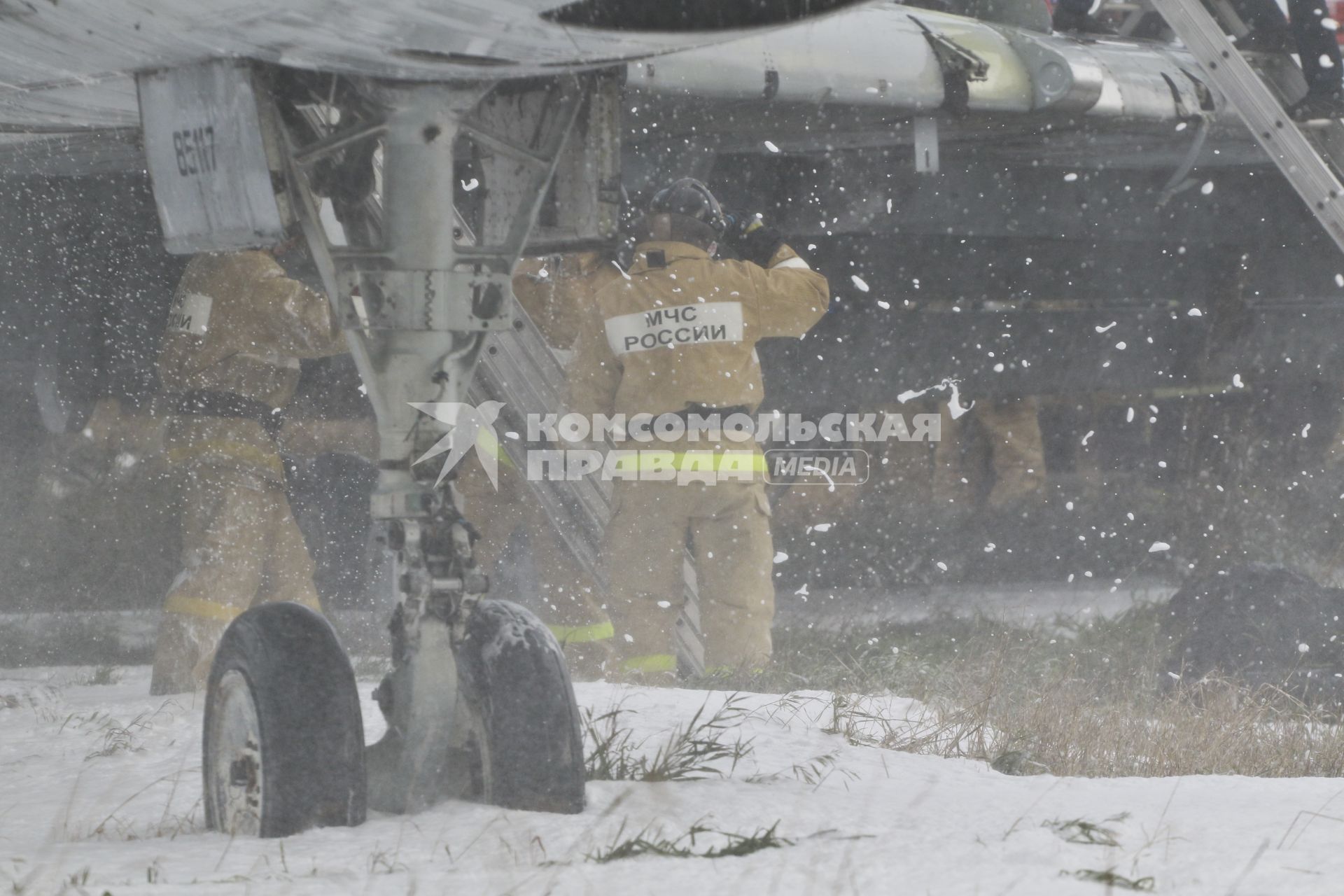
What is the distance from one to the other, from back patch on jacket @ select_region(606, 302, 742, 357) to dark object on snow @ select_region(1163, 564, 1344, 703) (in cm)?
236

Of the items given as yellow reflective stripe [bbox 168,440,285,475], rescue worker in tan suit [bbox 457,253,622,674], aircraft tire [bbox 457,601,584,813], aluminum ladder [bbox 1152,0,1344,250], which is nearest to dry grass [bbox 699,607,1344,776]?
rescue worker in tan suit [bbox 457,253,622,674]

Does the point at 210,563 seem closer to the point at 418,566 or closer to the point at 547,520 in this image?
the point at 547,520

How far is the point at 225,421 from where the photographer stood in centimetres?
566

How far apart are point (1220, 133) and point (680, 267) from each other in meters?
3.21

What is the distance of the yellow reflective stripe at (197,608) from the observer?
5.53m

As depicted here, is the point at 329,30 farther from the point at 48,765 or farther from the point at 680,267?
the point at 680,267

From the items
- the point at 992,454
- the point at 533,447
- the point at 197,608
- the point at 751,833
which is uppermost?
the point at 533,447

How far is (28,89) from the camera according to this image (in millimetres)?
3316

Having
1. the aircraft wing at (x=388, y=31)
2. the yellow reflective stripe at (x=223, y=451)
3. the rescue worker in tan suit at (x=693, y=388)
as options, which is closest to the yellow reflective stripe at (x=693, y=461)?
the rescue worker in tan suit at (x=693, y=388)

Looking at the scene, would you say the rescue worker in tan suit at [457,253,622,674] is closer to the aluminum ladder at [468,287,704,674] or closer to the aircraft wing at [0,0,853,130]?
the aluminum ladder at [468,287,704,674]

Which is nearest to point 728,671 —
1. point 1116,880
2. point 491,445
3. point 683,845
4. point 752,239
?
point 491,445

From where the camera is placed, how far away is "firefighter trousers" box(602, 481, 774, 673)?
5855 mm

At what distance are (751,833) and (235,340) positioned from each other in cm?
360

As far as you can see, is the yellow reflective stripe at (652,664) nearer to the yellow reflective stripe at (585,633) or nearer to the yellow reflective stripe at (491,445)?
the yellow reflective stripe at (585,633)
